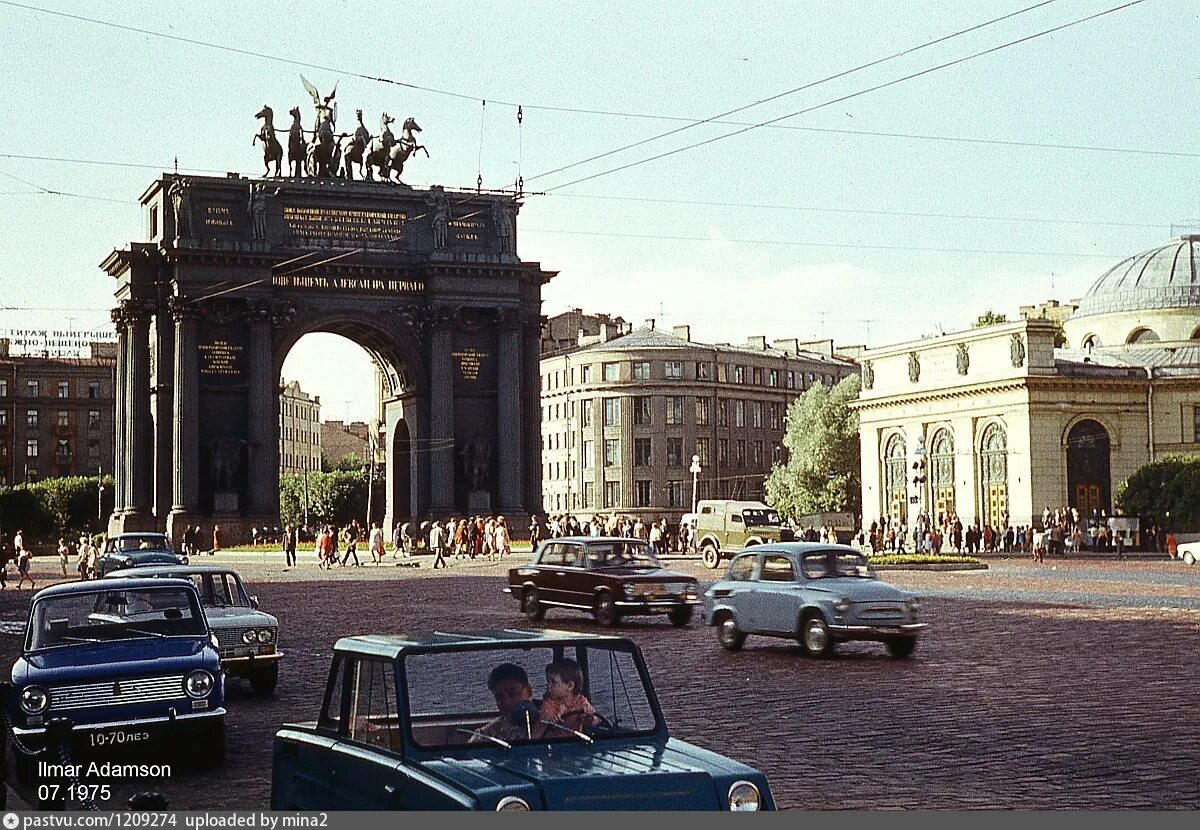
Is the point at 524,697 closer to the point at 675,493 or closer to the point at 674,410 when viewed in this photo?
the point at 675,493

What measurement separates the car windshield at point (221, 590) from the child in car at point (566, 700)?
37.2 feet

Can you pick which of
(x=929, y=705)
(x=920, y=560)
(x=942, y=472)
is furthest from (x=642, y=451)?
(x=929, y=705)

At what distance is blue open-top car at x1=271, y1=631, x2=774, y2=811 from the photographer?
662cm

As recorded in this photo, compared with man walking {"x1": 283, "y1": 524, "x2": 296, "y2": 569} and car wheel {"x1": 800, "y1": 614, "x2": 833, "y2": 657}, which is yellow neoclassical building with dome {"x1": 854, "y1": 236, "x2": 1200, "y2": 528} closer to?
man walking {"x1": 283, "y1": 524, "x2": 296, "y2": 569}

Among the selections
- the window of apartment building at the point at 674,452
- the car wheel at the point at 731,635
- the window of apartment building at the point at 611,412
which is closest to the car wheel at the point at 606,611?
the car wheel at the point at 731,635

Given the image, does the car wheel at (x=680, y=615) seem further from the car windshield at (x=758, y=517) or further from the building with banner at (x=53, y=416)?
the building with banner at (x=53, y=416)

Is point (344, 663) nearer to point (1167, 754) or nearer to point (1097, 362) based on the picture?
point (1167, 754)

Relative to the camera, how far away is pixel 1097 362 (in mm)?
89312

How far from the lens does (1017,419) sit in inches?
3194

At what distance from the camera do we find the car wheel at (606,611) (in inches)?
1049

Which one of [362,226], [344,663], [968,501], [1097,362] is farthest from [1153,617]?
[1097,362]

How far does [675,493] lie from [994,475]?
4021 cm

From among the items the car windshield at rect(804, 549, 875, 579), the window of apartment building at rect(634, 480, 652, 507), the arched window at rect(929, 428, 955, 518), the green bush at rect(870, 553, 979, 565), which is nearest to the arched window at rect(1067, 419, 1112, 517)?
the arched window at rect(929, 428, 955, 518)

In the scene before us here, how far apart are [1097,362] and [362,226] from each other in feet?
135
